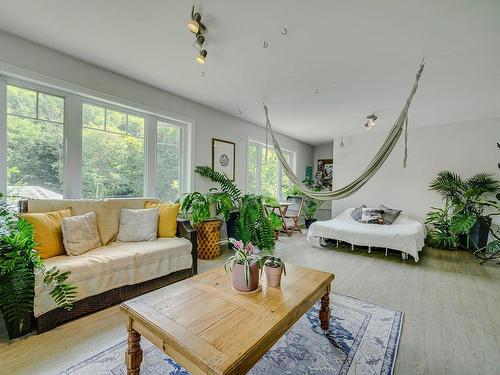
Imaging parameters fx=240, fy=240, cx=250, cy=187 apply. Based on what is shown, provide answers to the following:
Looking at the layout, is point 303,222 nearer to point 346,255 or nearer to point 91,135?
point 346,255

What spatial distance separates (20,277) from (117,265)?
2.07ft

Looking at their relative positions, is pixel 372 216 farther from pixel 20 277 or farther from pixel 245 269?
pixel 20 277

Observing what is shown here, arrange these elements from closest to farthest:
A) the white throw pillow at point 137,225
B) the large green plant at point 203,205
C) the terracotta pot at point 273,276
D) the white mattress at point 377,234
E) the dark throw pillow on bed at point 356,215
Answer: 1. the terracotta pot at point 273,276
2. the white throw pillow at point 137,225
3. the large green plant at point 203,205
4. the white mattress at point 377,234
5. the dark throw pillow on bed at point 356,215

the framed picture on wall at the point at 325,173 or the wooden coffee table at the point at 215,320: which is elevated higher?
the framed picture on wall at the point at 325,173

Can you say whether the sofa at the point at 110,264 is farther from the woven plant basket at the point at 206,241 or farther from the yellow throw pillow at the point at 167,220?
the woven plant basket at the point at 206,241

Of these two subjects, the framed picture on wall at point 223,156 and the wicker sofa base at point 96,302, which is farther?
the framed picture on wall at point 223,156

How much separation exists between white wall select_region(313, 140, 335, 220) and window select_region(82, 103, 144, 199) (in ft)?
16.5

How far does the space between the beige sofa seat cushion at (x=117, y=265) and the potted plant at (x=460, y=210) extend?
4122mm

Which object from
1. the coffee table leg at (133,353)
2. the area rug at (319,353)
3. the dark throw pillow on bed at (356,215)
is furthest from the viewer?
the dark throw pillow on bed at (356,215)

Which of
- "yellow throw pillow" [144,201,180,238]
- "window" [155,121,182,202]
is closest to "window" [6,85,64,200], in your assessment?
"yellow throw pillow" [144,201,180,238]

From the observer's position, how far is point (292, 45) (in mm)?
2184

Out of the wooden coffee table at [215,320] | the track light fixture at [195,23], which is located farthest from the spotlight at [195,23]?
the wooden coffee table at [215,320]

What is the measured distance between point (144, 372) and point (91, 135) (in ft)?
8.21

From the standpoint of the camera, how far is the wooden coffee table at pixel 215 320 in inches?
38.4
